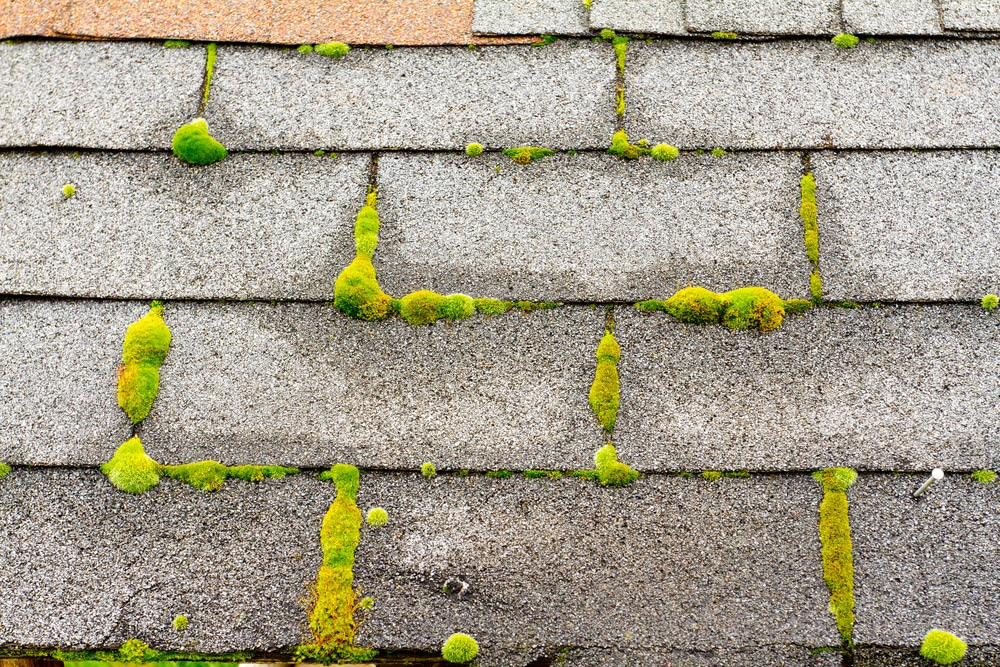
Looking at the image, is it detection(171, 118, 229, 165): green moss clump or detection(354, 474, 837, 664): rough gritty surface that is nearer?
detection(354, 474, 837, 664): rough gritty surface

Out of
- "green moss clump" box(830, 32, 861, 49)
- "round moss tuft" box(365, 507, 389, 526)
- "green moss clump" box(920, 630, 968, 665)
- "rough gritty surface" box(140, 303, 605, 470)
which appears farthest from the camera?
"green moss clump" box(830, 32, 861, 49)

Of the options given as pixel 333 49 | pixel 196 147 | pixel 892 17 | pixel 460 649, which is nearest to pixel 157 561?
pixel 460 649

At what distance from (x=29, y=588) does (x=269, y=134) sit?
201 cm

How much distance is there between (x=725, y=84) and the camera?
3.32 m

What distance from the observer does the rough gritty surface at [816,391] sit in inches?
106

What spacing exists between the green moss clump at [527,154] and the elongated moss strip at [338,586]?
147 centimetres

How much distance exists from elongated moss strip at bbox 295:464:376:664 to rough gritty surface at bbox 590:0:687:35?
2343 millimetres

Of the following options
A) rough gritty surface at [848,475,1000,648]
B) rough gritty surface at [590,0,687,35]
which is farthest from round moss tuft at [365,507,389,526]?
rough gritty surface at [590,0,687,35]

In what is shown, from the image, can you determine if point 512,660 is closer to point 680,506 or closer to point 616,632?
point 616,632

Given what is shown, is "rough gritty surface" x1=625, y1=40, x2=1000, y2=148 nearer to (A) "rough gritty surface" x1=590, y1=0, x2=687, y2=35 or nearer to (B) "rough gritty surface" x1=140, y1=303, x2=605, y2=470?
(A) "rough gritty surface" x1=590, y1=0, x2=687, y2=35

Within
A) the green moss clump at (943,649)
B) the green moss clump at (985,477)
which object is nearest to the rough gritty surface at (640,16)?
the green moss clump at (985,477)

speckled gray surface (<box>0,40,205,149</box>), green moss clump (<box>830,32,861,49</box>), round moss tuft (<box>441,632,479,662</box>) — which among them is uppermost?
green moss clump (<box>830,32,861,49</box>)

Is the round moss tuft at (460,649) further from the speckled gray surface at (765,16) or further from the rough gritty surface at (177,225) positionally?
the speckled gray surface at (765,16)

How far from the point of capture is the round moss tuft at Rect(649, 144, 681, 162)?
317cm
